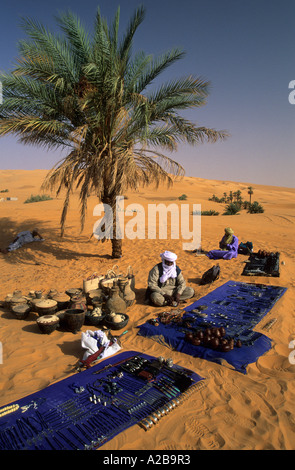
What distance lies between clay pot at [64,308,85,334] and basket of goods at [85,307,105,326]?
0.18 metres

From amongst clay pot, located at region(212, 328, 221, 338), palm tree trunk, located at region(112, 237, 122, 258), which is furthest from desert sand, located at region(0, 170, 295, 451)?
clay pot, located at region(212, 328, 221, 338)

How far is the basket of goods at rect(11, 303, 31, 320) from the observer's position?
6047 mm

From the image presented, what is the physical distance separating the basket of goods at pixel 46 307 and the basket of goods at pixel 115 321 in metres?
1.07

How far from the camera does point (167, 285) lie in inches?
272

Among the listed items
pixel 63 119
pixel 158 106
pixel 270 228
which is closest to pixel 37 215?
pixel 63 119

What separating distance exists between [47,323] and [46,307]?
1.46ft

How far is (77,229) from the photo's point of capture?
14.9m

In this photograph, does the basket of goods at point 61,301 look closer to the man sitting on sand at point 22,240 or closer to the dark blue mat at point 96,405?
the dark blue mat at point 96,405

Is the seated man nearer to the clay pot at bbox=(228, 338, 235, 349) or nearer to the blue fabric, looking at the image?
the clay pot at bbox=(228, 338, 235, 349)

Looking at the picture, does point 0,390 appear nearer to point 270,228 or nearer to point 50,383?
point 50,383

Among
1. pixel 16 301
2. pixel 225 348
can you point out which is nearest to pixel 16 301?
pixel 16 301

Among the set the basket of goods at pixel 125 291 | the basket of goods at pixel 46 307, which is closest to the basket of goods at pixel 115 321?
the basket of goods at pixel 125 291

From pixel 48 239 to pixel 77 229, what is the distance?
1897 millimetres

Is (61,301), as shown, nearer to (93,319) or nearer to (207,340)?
(93,319)
